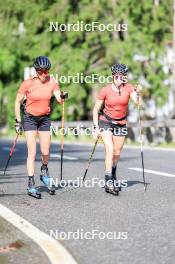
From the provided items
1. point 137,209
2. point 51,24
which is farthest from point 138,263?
point 51,24

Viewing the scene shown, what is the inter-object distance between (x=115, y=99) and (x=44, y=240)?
14.2ft

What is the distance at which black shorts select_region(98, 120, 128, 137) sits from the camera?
12078mm

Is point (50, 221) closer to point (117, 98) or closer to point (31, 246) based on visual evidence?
point (31, 246)

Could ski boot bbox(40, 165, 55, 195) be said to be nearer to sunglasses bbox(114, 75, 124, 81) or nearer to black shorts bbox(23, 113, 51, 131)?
black shorts bbox(23, 113, 51, 131)

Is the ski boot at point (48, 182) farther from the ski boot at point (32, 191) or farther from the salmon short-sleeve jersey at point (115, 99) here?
the salmon short-sleeve jersey at point (115, 99)

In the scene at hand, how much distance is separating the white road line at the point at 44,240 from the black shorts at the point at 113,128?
110 inches

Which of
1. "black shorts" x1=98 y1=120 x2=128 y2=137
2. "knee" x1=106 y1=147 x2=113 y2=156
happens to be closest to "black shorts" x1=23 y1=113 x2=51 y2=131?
"black shorts" x1=98 y1=120 x2=128 y2=137

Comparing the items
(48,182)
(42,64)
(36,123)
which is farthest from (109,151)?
(42,64)

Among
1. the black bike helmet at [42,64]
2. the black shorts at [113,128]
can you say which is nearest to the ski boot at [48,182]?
the black shorts at [113,128]

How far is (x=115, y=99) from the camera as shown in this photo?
39.0ft

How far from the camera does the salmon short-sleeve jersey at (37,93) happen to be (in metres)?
11.5

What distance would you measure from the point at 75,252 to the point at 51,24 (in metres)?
35.2

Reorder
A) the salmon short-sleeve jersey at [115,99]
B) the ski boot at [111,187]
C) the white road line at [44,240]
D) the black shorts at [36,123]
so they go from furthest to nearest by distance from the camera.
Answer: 1. the salmon short-sleeve jersey at [115,99]
2. the ski boot at [111,187]
3. the black shorts at [36,123]
4. the white road line at [44,240]

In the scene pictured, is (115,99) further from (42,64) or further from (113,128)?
(42,64)
